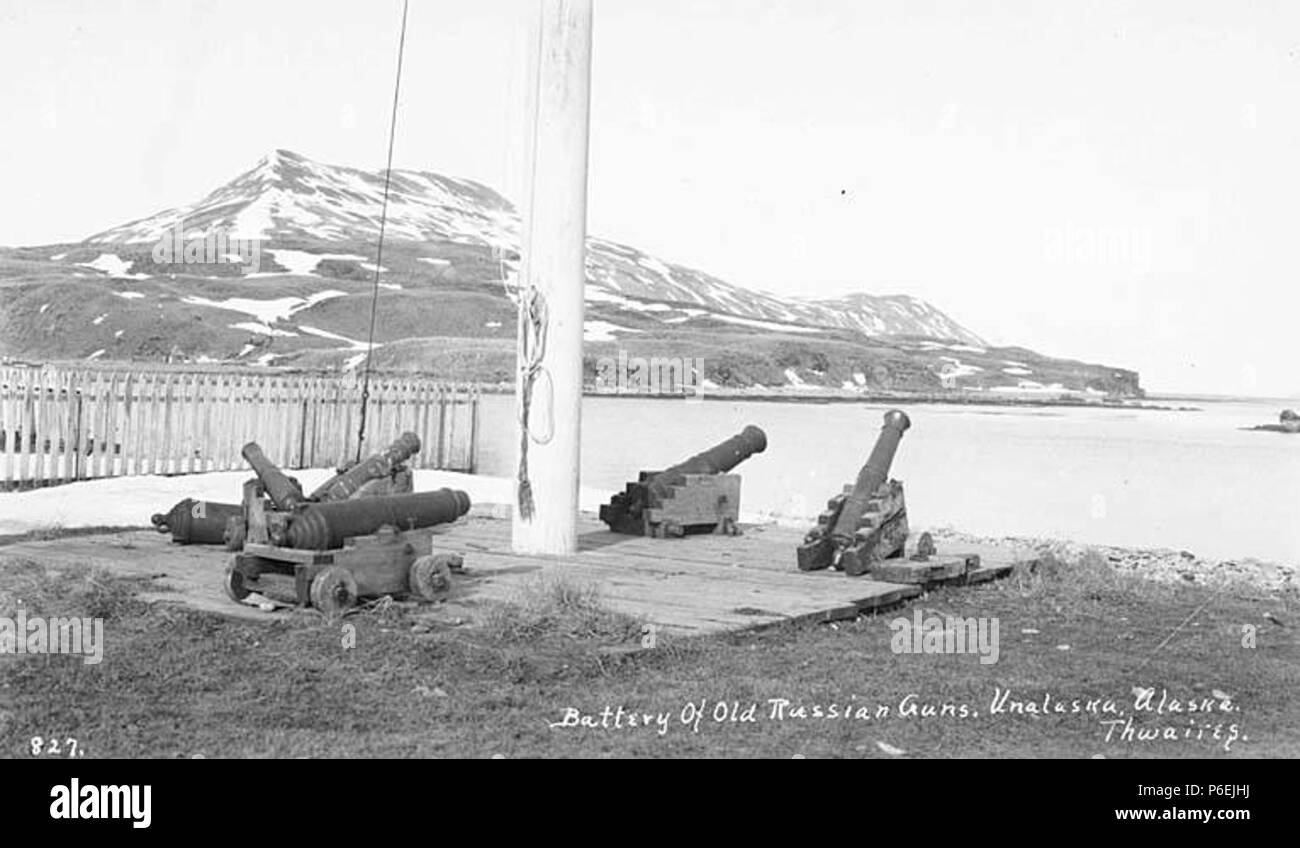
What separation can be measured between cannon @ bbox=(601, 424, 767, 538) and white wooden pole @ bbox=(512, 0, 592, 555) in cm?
188

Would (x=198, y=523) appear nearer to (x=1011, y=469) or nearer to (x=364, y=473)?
(x=364, y=473)

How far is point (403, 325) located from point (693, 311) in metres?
50.7

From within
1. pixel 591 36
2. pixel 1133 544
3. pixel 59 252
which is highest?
pixel 59 252

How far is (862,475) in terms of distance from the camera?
40.9 ft

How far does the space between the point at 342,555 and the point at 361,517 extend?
1.22 feet

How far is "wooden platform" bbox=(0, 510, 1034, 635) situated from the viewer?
9906mm

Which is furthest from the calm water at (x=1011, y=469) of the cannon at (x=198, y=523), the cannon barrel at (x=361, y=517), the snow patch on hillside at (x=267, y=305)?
the snow patch on hillside at (x=267, y=305)

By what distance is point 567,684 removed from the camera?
310 inches

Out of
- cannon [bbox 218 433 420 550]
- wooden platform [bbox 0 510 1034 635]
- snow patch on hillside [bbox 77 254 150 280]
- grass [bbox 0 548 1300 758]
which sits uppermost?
snow patch on hillside [bbox 77 254 150 280]

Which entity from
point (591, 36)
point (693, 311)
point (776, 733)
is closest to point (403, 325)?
point (693, 311)

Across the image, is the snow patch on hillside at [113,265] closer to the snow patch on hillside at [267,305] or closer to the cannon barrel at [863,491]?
the snow patch on hillside at [267,305]

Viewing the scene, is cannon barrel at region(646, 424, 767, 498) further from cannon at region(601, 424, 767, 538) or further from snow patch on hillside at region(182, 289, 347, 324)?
snow patch on hillside at region(182, 289, 347, 324)

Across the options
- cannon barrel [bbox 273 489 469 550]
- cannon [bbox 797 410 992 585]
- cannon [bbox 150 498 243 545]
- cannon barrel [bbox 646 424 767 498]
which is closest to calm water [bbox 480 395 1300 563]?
cannon barrel [bbox 646 424 767 498]
